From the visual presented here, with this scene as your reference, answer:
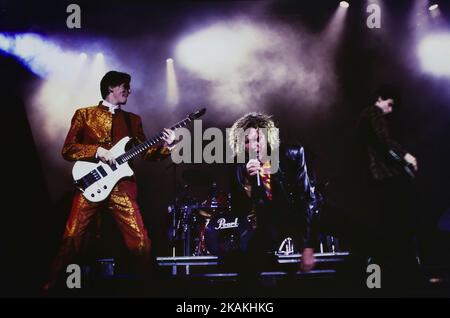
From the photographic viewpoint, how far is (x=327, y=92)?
4160 millimetres

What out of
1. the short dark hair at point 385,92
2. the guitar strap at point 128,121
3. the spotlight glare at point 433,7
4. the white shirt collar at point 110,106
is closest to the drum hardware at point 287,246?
the short dark hair at point 385,92

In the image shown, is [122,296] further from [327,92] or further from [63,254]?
[327,92]

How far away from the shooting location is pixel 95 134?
12.3 feet

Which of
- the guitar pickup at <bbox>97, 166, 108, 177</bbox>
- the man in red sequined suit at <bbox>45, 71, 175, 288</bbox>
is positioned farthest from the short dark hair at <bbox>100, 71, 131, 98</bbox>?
the guitar pickup at <bbox>97, 166, 108, 177</bbox>

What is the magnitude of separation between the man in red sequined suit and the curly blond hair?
0.56 metres

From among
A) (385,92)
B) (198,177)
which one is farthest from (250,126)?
(385,92)

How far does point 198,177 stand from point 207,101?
76cm

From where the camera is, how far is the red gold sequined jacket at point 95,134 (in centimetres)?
372

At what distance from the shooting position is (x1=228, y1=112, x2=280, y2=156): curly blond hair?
12.6 feet

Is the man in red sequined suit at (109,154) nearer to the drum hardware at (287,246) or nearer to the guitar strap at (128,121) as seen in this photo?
the guitar strap at (128,121)

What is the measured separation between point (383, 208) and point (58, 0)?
339 centimetres

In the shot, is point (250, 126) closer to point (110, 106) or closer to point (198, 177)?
point (198, 177)

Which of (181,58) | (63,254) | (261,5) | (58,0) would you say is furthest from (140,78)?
(63,254)

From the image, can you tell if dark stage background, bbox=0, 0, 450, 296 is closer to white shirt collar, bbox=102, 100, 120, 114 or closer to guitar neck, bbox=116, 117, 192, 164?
white shirt collar, bbox=102, 100, 120, 114
